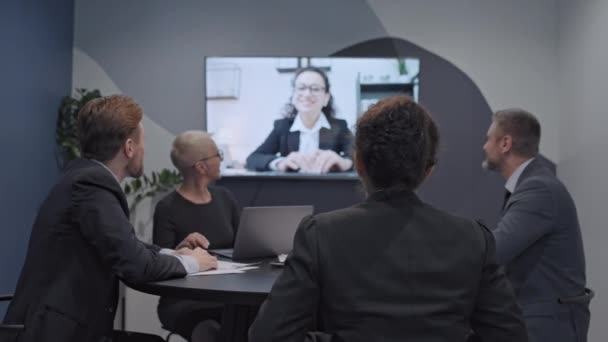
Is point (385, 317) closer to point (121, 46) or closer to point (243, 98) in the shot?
point (243, 98)

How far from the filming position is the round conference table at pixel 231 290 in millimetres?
1827

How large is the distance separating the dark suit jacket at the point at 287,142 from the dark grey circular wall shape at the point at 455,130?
54 cm

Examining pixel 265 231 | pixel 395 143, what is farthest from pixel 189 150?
pixel 395 143

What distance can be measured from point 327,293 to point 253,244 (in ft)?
4.10

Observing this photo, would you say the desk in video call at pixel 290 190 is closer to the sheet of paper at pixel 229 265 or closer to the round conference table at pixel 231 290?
the sheet of paper at pixel 229 265

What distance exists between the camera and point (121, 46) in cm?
426

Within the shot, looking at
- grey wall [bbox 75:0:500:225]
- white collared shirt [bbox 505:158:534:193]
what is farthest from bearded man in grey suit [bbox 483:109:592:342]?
grey wall [bbox 75:0:500:225]

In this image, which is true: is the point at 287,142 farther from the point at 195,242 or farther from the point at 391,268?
the point at 391,268

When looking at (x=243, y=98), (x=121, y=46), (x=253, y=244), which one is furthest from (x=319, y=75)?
(x=253, y=244)

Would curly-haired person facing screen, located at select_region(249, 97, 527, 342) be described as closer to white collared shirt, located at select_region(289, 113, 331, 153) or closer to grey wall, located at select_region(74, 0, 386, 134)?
white collared shirt, located at select_region(289, 113, 331, 153)

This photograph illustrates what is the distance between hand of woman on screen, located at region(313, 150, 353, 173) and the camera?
160 inches

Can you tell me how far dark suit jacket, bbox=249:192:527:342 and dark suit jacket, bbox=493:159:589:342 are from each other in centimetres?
100

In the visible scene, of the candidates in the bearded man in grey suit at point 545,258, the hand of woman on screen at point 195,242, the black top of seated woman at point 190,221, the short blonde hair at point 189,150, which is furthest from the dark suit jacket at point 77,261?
the bearded man in grey suit at point 545,258

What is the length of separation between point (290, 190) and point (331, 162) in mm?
343
